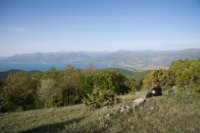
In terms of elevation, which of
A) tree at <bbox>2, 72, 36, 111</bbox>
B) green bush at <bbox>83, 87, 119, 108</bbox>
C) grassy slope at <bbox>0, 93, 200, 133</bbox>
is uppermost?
grassy slope at <bbox>0, 93, 200, 133</bbox>

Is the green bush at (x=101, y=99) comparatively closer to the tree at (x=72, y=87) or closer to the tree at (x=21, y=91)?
the tree at (x=72, y=87)

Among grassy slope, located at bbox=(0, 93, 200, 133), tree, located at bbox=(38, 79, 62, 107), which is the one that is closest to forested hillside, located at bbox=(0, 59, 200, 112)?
tree, located at bbox=(38, 79, 62, 107)

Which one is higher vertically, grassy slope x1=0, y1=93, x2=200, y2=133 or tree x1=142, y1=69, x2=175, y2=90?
grassy slope x1=0, y1=93, x2=200, y2=133

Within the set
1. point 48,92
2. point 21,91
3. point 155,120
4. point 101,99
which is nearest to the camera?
point 155,120

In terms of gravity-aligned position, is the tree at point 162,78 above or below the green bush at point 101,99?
below

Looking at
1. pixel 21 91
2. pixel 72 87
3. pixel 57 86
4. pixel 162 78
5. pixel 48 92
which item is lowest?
pixel 21 91

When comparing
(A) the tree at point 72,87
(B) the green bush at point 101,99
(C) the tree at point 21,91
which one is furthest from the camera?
(A) the tree at point 72,87

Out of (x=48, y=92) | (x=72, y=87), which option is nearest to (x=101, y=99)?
(x=48, y=92)

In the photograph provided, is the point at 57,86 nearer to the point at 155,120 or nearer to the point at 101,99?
the point at 101,99

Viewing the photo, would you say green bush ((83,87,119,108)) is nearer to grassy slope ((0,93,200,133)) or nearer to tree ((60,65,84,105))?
grassy slope ((0,93,200,133))

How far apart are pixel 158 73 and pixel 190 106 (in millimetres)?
66429

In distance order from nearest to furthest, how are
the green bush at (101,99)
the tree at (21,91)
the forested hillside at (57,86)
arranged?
the green bush at (101,99) < the forested hillside at (57,86) < the tree at (21,91)

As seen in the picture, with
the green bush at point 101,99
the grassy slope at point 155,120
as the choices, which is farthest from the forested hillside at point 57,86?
the grassy slope at point 155,120

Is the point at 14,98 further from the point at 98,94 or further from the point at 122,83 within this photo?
the point at 98,94
